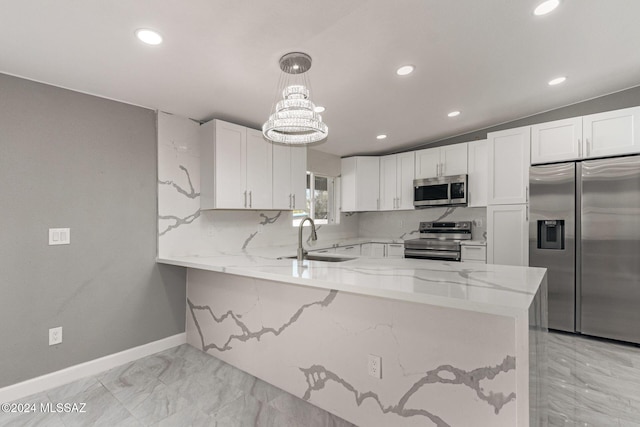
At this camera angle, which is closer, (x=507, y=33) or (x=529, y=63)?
(x=507, y=33)

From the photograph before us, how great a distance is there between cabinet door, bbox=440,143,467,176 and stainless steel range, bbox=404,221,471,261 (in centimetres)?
77

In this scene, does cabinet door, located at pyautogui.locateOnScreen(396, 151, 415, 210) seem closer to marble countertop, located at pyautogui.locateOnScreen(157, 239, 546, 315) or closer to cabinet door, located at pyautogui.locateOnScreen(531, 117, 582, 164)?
cabinet door, located at pyautogui.locateOnScreen(531, 117, 582, 164)

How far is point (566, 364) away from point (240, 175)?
3357 millimetres

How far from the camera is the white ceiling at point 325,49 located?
162 cm

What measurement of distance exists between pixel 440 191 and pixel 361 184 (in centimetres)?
122

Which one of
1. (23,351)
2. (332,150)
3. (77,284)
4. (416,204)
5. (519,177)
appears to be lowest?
(23,351)

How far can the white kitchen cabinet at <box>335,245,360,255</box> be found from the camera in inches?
168

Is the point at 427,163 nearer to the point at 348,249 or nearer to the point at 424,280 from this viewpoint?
the point at 348,249

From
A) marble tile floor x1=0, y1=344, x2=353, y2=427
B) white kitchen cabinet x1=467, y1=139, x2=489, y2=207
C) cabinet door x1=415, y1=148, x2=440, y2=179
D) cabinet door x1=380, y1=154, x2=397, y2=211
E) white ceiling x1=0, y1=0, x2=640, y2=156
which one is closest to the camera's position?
white ceiling x1=0, y1=0, x2=640, y2=156

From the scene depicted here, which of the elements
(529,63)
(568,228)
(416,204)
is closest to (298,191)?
(416,204)

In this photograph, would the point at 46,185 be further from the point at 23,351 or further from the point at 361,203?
the point at 361,203

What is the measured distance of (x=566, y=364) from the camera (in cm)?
254

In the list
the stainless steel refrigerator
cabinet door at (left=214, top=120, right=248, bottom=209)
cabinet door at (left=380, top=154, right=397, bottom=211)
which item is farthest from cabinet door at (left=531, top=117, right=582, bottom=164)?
cabinet door at (left=214, top=120, right=248, bottom=209)

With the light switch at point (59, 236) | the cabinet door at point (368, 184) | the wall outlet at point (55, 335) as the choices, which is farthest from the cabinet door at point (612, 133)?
the wall outlet at point (55, 335)
